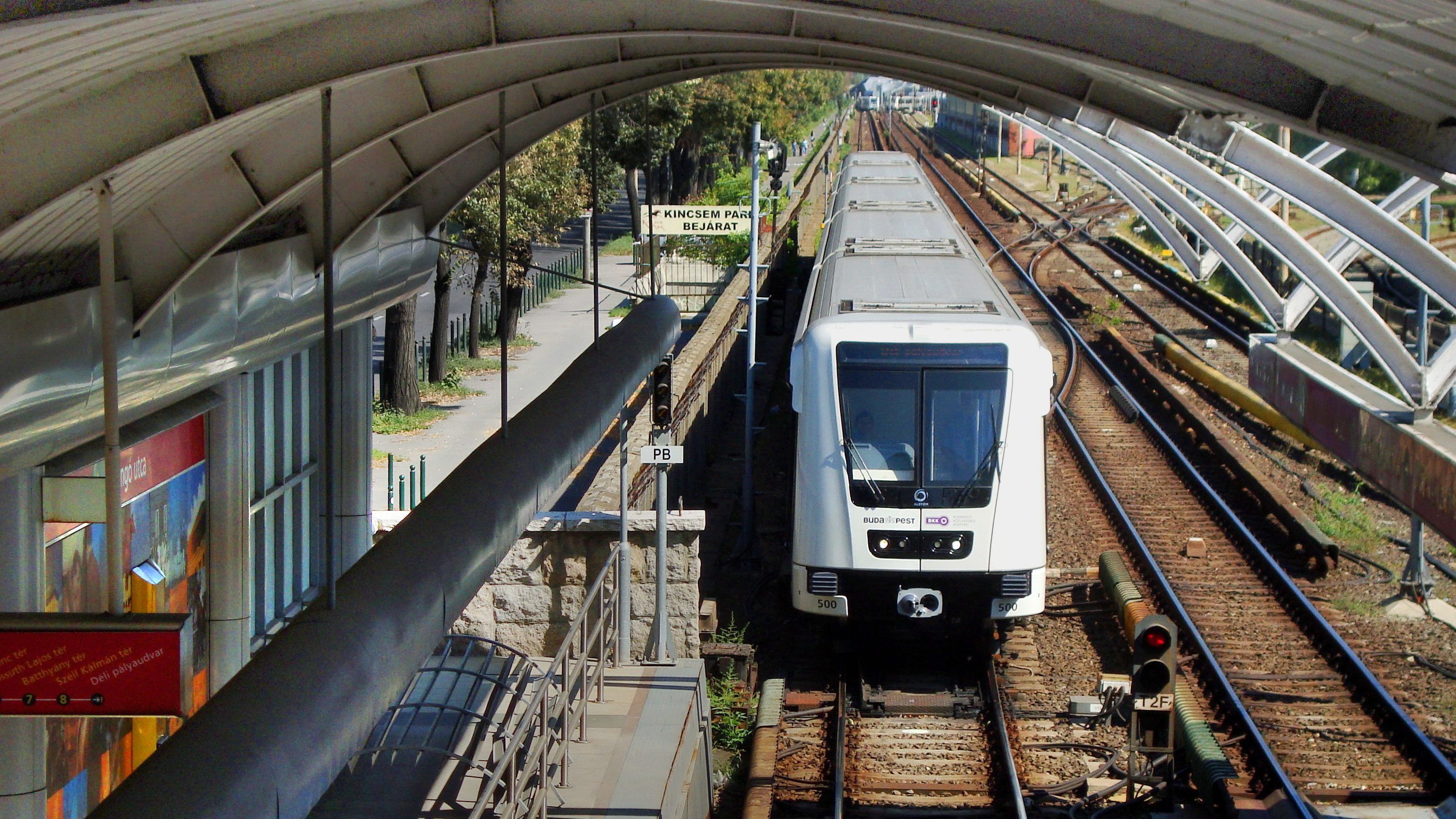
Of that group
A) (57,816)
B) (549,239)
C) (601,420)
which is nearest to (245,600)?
(57,816)

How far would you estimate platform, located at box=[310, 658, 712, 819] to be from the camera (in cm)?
709

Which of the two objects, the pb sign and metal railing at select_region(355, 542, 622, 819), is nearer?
metal railing at select_region(355, 542, 622, 819)

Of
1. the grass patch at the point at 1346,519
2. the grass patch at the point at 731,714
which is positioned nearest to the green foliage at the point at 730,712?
the grass patch at the point at 731,714

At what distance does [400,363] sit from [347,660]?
1638 centimetres

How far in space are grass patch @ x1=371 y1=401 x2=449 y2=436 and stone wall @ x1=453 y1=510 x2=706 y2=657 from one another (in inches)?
348

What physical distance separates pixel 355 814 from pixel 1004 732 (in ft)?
15.3

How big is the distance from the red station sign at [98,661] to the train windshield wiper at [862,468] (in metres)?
6.71

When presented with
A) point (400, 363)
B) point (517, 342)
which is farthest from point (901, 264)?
point (517, 342)

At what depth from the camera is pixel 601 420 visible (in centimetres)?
749

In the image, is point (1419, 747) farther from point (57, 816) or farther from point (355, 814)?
point (57, 816)

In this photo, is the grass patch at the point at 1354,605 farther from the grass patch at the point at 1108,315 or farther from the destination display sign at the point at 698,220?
the grass patch at the point at 1108,315

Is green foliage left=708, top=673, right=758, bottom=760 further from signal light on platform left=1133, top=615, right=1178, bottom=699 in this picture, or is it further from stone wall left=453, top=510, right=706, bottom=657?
signal light on platform left=1133, top=615, right=1178, bottom=699

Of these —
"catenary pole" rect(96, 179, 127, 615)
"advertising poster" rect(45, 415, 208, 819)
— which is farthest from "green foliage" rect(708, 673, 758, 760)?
"catenary pole" rect(96, 179, 127, 615)

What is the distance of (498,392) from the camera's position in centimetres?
2245
